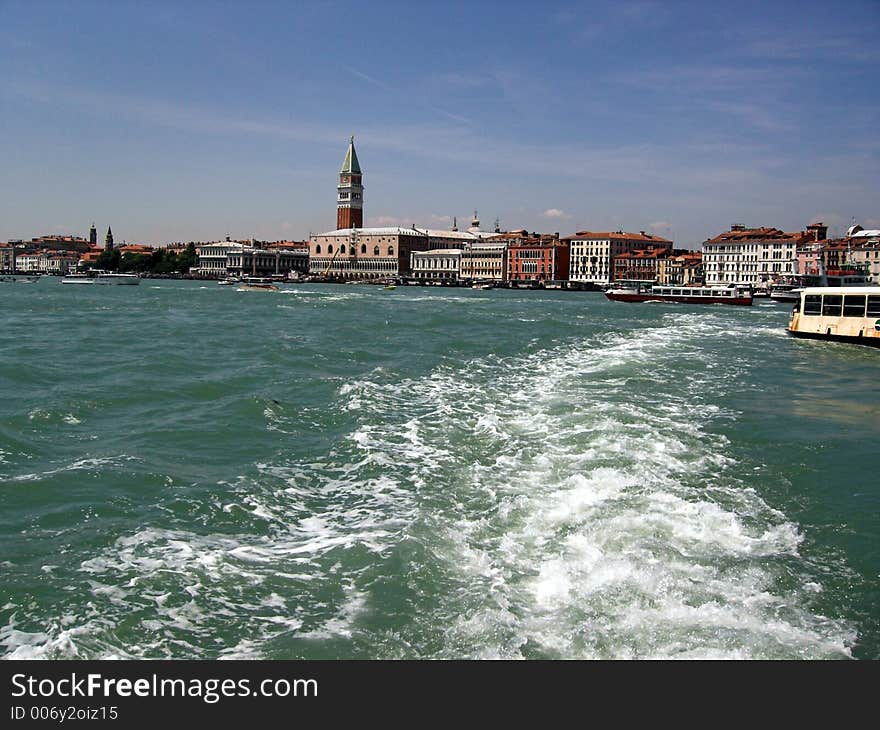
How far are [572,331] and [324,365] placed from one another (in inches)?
444

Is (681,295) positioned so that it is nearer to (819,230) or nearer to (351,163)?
(819,230)

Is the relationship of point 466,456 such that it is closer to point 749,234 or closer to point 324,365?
point 324,365

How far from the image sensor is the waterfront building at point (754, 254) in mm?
71062

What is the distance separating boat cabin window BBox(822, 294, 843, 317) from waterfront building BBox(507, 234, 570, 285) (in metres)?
63.9

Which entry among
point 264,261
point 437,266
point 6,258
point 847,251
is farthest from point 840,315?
point 6,258

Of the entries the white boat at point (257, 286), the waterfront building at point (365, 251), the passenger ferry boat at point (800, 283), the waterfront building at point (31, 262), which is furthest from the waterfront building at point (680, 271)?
the waterfront building at point (31, 262)

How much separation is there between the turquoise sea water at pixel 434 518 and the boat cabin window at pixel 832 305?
9387mm

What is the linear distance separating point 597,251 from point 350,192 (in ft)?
137

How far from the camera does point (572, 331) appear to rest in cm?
2219

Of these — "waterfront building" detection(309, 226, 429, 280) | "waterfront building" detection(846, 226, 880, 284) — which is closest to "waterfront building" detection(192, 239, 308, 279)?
"waterfront building" detection(309, 226, 429, 280)

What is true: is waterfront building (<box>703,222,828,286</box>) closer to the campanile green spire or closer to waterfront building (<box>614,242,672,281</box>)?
waterfront building (<box>614,242,672,281</box>)

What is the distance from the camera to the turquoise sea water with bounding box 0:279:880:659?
3.34m

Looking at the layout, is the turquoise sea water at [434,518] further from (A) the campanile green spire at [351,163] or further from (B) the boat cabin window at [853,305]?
(A) the campanile green spire at [351,163]

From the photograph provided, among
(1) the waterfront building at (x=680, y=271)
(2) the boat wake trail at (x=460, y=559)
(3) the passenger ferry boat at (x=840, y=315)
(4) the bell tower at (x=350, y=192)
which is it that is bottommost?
(2) the boat wake trail at (x=460, y=559)
